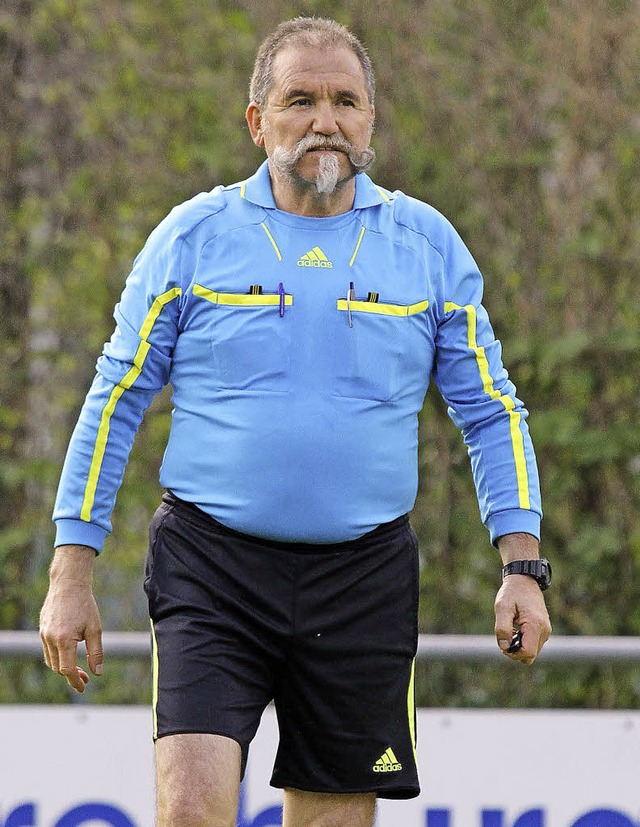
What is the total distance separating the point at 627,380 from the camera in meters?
6.36

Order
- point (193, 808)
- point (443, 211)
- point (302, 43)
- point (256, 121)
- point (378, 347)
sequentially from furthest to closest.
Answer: point (443, 211)
point (256, 121)
point (302, 43)
point (378, 347)
point (193, 808)

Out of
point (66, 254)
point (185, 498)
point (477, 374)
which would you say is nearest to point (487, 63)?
point (66, 254)

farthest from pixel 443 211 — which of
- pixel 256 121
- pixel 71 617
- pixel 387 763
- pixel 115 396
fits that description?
pixel 71 617

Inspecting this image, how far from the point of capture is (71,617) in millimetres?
3295

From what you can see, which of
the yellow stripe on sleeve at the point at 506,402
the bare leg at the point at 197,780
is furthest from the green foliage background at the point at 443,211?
the bare leg at the point at 197,780

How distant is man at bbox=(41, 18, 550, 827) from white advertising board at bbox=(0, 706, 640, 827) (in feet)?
3.42

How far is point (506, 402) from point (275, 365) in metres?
0.62

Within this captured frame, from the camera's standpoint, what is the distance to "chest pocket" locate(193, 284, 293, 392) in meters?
3.34

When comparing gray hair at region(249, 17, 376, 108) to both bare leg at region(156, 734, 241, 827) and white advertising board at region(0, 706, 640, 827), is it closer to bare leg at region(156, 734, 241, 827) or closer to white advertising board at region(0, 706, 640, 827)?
bare leg at region(156, 734, 241, 827)

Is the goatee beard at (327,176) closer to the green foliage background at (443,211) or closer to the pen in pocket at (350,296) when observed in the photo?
the pen in pocket at (350,296)

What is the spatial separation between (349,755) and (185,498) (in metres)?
0.70

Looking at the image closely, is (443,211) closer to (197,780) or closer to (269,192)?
(269,192)

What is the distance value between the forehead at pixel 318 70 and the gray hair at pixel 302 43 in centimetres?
2

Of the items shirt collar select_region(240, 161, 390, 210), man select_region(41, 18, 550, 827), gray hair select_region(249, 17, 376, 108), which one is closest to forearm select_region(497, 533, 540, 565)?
man select_region(41, 18, 550, 827)
